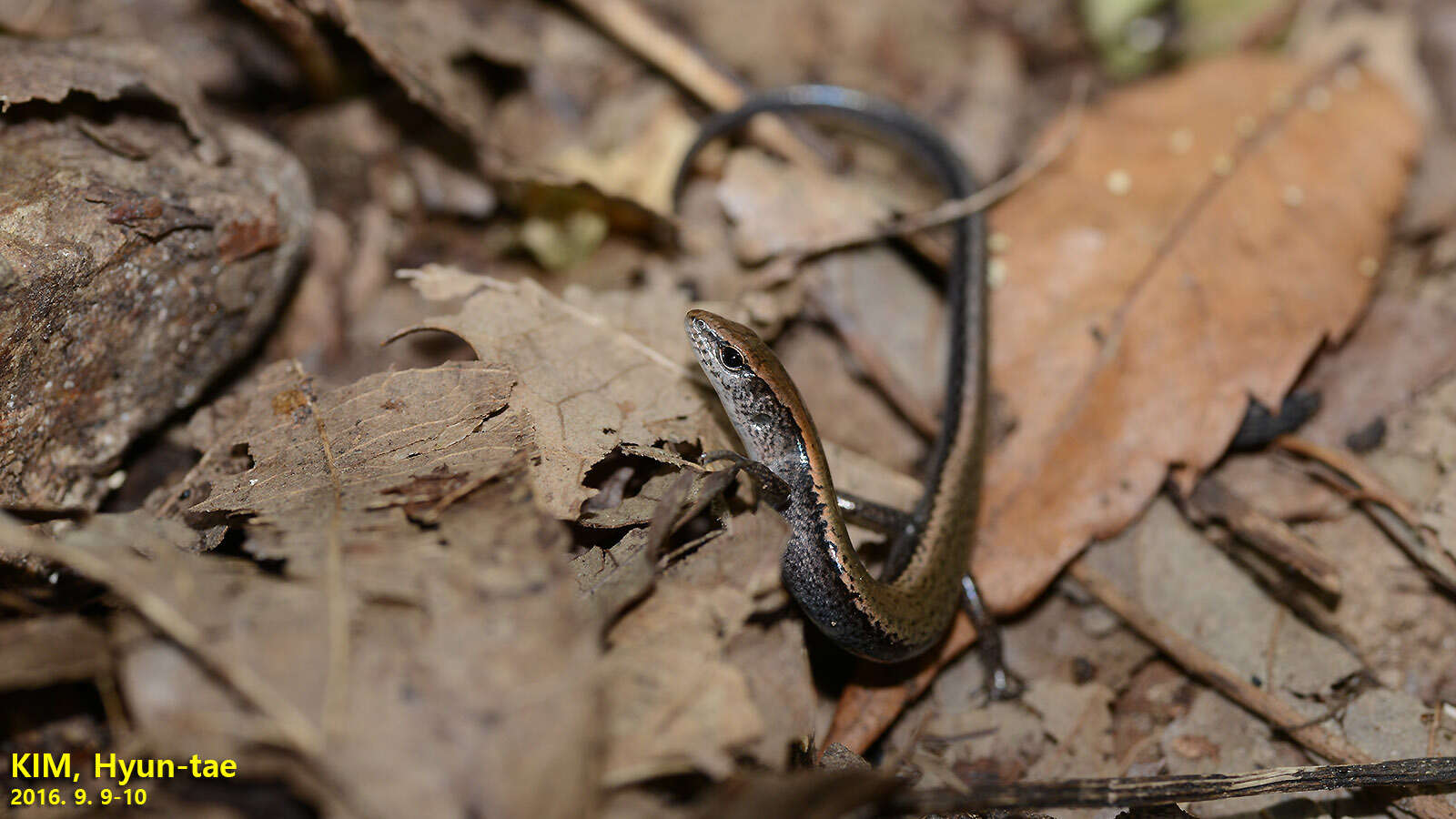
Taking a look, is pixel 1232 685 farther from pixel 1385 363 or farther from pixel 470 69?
pixel 470 69

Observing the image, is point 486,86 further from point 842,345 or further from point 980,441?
point 980,441

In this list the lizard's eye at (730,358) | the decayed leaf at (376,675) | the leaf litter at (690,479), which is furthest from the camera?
the lizard's eye at (730,358)

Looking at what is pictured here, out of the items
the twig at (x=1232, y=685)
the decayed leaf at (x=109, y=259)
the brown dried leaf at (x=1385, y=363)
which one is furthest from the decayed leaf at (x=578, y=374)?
the brown dried leaf at (x=1385, y=363)

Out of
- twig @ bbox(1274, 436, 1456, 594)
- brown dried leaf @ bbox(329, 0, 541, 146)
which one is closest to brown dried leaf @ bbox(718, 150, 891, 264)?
brown dried leaf @ bbox(329, 0, 541, 146)

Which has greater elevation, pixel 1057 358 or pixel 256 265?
pixel 1057 358

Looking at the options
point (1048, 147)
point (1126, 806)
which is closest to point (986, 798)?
point (1126, 806)

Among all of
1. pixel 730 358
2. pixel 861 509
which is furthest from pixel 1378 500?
pixel 730 358

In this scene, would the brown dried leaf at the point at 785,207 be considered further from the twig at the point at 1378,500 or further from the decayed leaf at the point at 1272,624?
the twig at the point at 1378,500
